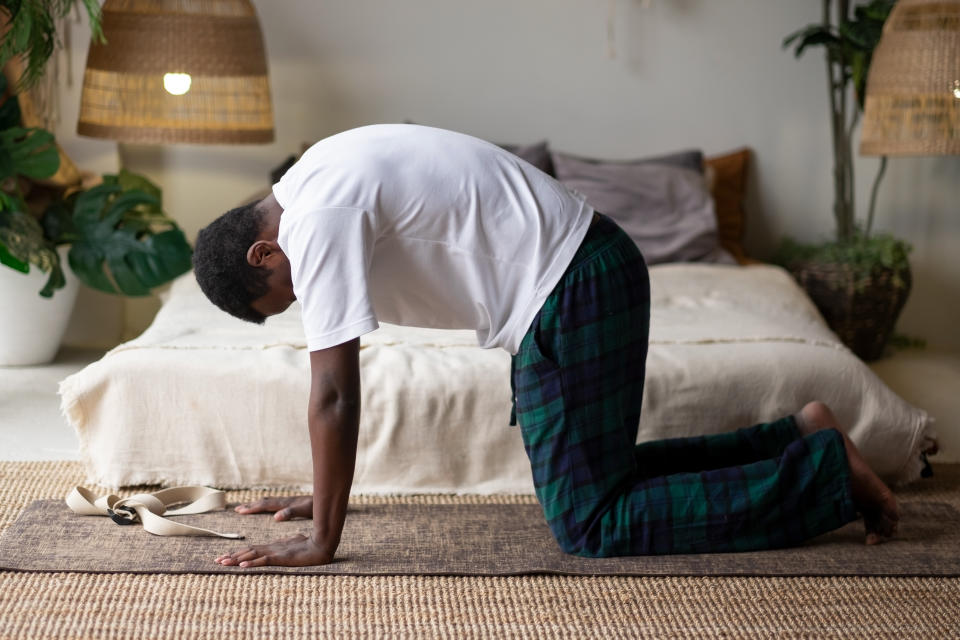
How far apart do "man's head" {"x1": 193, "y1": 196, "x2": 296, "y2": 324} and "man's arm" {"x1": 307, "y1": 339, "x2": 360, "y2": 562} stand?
0.16 meters

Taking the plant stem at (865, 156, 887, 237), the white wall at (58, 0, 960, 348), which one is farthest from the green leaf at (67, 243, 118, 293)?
the plant stem at (865, 156, 887, 237)

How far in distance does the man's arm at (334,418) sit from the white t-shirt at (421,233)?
5cm

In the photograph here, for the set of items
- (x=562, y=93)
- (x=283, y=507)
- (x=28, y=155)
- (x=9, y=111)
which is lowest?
(x=283, y=507)

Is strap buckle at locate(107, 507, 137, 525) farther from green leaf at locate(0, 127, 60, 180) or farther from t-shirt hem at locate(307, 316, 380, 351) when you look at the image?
green leaf at locate(0, 127, 60, 180)

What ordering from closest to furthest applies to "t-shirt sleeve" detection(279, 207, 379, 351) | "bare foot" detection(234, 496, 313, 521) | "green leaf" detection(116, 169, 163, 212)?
"t-shirt sleeve" detection(279, 207, 379, 351) → "bare foot" detection(234, 496, 313, 521) → "green leaf" detection(116, 169, 163, 212)

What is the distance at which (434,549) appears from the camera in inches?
77.0

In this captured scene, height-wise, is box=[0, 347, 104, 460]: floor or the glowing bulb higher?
the glowing bulb

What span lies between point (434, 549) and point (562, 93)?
7.66 ft

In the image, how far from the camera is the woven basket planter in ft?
11.7

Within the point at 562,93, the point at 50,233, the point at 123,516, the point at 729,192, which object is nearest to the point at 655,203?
the point at 729,192

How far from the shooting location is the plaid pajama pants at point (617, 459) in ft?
5.97

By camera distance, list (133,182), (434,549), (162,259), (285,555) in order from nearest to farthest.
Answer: (285,555), (434,549), (162,259), (133,182)

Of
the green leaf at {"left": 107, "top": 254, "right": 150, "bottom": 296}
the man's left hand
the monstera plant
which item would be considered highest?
the monstera plant

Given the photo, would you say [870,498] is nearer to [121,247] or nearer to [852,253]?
[852,253]
